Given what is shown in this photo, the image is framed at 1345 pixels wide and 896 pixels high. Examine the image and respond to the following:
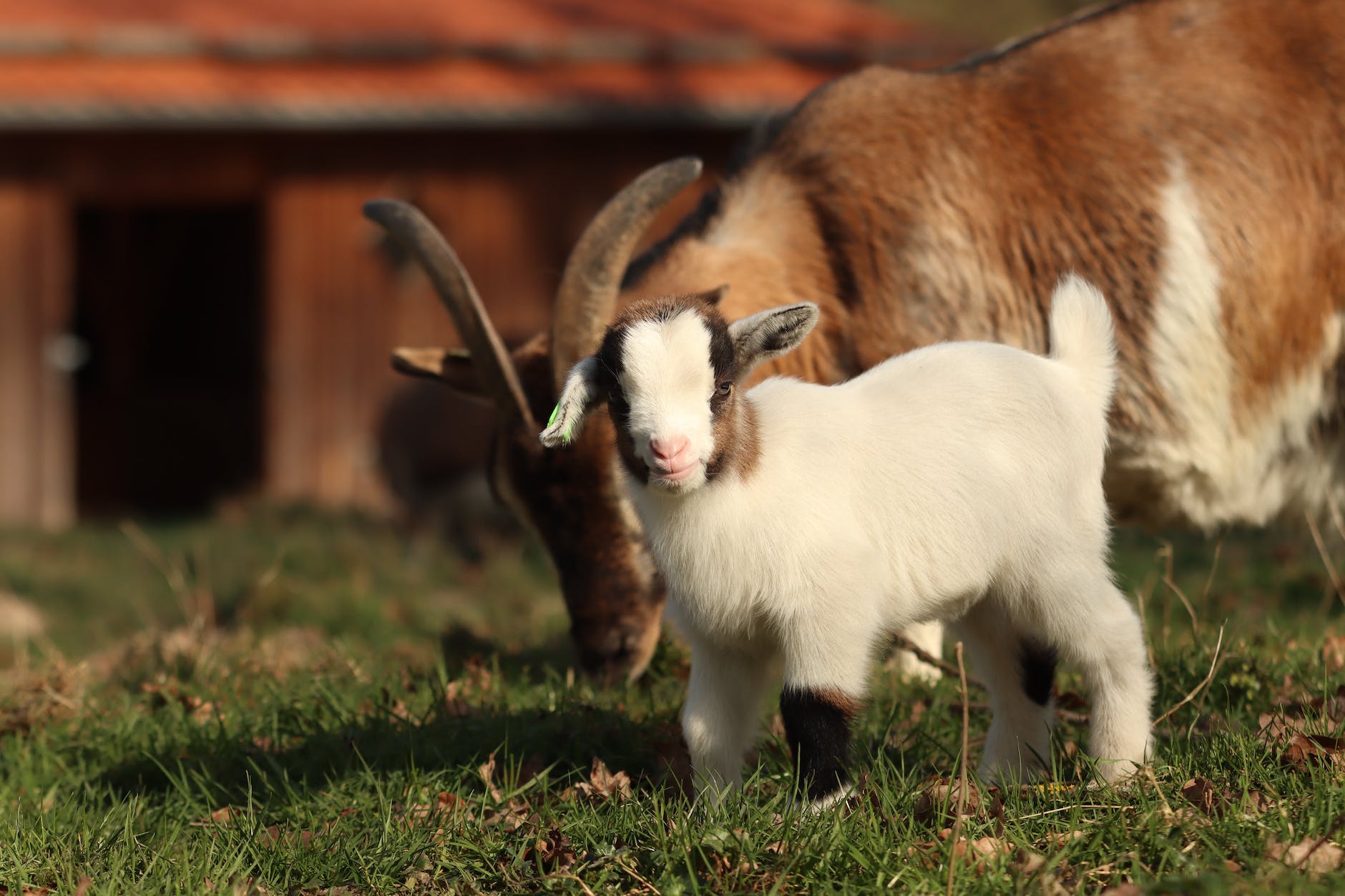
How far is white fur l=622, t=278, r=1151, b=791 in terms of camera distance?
3.03 metres

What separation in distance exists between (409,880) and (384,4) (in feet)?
42.9

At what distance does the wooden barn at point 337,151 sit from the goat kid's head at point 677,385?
31.3 feet

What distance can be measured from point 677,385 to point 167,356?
16567 millimetres

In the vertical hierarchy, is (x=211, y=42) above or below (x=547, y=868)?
above

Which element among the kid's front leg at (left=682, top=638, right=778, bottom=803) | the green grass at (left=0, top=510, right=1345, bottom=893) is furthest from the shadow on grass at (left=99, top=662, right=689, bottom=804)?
the kid's front leg at (left=682, top=638, right=778, bottom=803)

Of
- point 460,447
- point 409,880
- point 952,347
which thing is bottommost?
point 460,447

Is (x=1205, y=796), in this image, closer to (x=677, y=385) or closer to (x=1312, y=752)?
(x=1312, y=752)

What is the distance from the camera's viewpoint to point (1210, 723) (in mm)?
3607

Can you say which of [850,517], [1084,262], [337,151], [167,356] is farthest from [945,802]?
[167,356]

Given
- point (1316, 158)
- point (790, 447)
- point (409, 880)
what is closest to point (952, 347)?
point (790, 447)

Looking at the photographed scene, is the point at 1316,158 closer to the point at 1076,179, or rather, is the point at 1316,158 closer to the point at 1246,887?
the point at 1076,179

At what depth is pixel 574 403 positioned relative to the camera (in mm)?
3057

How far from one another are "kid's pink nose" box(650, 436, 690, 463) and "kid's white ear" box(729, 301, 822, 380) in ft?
1.08

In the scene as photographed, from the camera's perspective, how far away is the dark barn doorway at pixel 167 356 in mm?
16891
